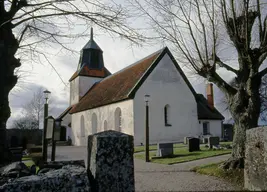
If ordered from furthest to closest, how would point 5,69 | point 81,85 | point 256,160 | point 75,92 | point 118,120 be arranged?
point 75,92 < point 81,85 < point 118,120 < point 5,69 < point 256,160

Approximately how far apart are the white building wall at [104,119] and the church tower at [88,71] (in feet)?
17.3

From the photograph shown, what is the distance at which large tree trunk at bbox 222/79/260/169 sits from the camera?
7.80m

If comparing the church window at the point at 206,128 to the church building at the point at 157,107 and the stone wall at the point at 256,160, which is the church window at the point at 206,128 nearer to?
the church building at the point at 157,107

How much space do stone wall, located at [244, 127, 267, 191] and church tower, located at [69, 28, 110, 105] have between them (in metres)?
33.1

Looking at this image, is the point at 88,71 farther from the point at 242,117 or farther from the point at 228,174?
the point at 228,174

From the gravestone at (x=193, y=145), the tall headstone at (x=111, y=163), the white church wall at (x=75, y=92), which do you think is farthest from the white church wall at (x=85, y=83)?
the tall headstone at (x=111, y=163)

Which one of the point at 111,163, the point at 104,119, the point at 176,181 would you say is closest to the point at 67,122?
the point at 104,119

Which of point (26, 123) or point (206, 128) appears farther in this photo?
point (26, 123)

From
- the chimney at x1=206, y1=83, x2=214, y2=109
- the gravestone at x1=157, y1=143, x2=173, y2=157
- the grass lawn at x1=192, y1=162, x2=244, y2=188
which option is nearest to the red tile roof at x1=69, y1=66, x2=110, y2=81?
the chimney at x1=206, y1=83, x2=214, y2=109

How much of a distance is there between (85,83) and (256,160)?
34064 millimetres

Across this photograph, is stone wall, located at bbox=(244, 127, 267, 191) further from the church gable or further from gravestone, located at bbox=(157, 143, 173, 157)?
the church gable

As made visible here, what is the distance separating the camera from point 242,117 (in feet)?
26.6

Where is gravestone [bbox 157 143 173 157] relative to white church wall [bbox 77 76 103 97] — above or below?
below

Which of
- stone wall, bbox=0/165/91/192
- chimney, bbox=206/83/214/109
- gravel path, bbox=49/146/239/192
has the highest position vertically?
chimney, bbox=206/83/214/109
